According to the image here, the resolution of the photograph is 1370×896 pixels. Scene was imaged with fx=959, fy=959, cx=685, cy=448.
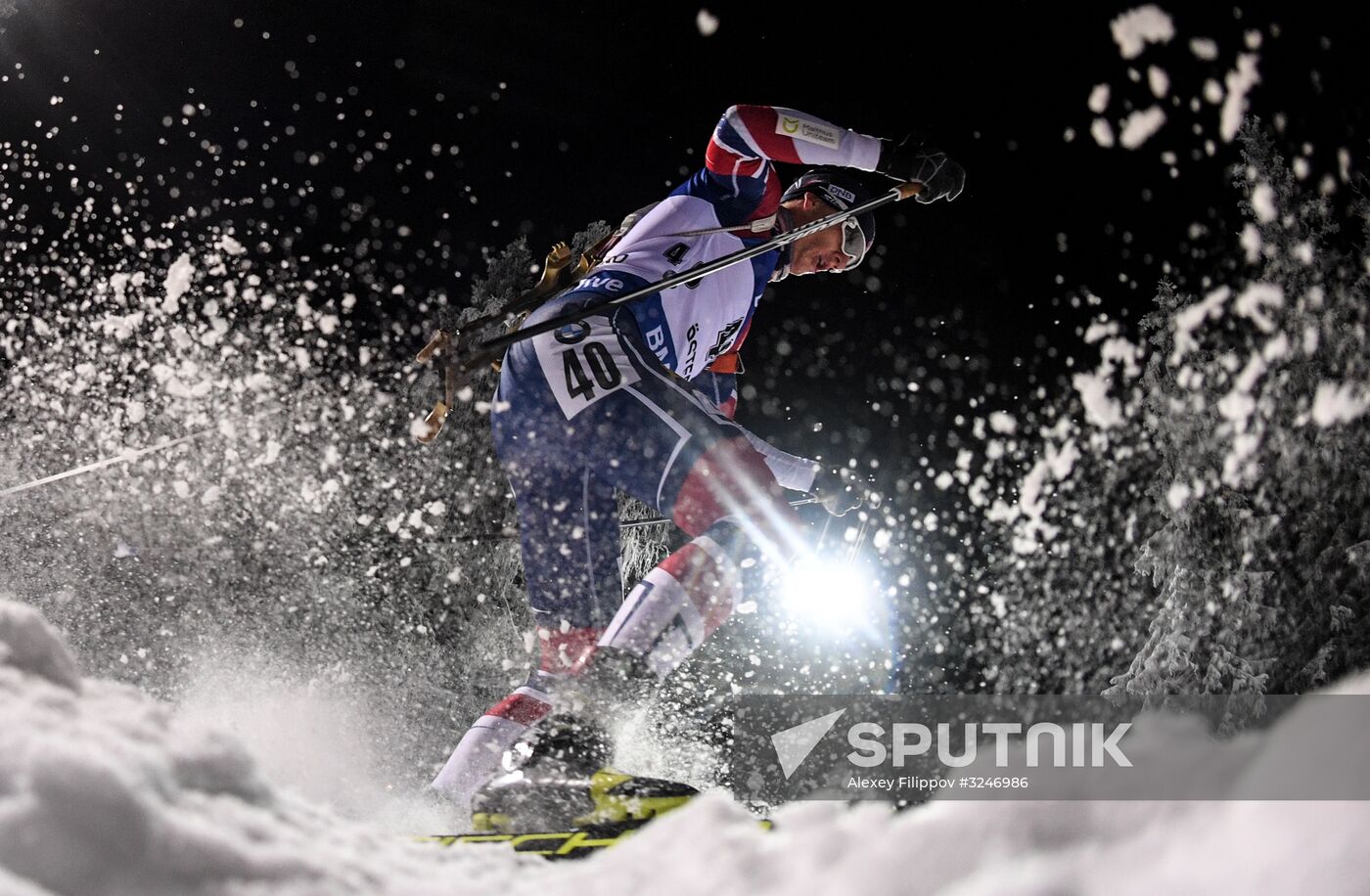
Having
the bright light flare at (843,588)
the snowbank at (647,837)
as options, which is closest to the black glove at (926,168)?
the bright light flare at (843,588)

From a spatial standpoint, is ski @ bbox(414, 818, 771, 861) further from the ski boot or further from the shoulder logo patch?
the shoulder logo patch

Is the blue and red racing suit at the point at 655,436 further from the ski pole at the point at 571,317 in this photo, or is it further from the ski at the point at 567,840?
the ski at the point at 567,840

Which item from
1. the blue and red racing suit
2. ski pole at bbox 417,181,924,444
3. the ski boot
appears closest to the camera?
the ski boot

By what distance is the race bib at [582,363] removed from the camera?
9.13ft

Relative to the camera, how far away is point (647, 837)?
3.18 feet

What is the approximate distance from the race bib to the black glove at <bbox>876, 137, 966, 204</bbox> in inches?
44.9

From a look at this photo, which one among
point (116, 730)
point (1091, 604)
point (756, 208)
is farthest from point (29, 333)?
point (1091, 604)

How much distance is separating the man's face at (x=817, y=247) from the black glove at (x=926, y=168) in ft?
1.34

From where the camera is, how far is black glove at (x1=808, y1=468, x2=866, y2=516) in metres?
2.94

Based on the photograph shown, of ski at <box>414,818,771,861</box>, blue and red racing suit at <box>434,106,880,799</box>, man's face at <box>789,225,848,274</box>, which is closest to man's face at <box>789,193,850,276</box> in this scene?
man's face at <box>789,225,848,274</box>

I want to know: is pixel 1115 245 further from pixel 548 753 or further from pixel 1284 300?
pixel 548 753

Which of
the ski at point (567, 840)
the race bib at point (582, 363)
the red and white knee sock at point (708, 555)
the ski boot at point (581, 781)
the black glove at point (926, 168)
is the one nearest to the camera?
the ski at point (567, 840)

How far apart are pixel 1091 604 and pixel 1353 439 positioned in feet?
22.6

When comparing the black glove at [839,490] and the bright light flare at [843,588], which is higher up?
the black glove at [839,490]
